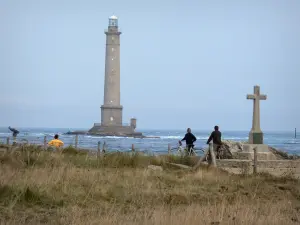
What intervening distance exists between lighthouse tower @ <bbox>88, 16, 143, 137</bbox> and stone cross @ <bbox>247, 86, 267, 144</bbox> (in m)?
52.9

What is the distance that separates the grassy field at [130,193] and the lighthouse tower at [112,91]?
2342 inches

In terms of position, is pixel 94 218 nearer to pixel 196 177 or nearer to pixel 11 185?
pixel 11 185

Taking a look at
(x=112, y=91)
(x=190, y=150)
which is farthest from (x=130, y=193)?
(x=112, y=91)

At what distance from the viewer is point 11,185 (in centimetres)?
1130

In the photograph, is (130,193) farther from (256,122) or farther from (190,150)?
(256,122)

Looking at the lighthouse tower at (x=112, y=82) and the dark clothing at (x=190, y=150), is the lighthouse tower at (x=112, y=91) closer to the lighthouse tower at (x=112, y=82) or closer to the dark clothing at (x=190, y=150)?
the lighthouse tower at (x=112, y=82)

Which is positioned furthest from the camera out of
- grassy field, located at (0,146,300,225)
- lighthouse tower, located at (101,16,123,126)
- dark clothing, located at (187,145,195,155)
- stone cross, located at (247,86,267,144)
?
lighthouse tower, located at (101,16,123,126)

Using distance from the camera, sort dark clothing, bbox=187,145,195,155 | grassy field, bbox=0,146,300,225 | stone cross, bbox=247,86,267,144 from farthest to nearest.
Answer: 1. stone cross, bbox=247,86,267,144
2. dark clothing, bbox=187,145,195,155
3. grassy field, bbox=0,146,300,225

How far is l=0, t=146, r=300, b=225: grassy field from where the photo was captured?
920 centimetres

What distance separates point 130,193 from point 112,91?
2595 inches

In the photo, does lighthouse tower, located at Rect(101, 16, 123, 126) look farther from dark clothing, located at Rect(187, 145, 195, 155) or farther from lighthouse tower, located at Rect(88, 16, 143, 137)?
dark clothing, located at Rect(187, 145, 195, 155)

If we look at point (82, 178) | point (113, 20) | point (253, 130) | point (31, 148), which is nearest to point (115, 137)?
point (113, 20)

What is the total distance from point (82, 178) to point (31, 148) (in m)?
5.44

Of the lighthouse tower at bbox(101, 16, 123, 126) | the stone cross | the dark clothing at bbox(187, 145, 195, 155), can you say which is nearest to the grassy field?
the dark clothing at bbox(187, 145, 195, 155)
